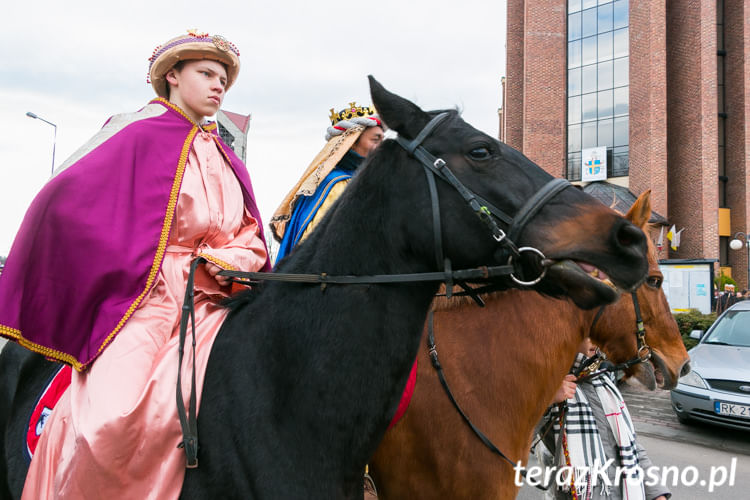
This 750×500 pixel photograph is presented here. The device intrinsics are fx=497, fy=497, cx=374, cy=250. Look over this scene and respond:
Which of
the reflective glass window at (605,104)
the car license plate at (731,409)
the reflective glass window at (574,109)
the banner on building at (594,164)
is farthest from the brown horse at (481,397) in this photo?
the reflective glass window at (574,109)

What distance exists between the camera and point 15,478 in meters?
2.17

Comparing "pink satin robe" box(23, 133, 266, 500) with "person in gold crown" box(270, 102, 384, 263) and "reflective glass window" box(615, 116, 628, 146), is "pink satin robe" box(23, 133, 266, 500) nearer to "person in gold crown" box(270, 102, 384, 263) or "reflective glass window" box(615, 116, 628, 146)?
"person in gold crown" box(270, 102, 384, 263)

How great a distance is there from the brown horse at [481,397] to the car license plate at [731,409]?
6.19m

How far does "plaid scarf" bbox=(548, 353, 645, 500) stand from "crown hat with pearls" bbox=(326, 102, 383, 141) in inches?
87.9

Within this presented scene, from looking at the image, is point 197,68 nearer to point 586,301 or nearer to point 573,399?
point 586,301

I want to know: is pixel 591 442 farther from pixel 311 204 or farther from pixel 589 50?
pixel 589 50

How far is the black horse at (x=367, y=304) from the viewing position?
66.2 inches

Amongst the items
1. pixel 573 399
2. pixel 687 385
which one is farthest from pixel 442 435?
pixel 687 385

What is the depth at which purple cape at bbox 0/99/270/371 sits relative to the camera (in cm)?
189

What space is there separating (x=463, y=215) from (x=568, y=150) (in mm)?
32870

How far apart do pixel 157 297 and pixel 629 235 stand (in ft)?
5.99

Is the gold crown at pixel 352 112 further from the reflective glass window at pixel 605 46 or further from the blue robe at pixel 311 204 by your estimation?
the reflective glass window at pixel 605 46

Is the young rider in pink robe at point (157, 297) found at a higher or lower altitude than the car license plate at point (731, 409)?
higher

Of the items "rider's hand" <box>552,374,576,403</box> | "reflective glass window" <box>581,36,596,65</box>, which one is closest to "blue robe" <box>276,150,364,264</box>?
"rider's hand" <box>552,374,576,403</box>
